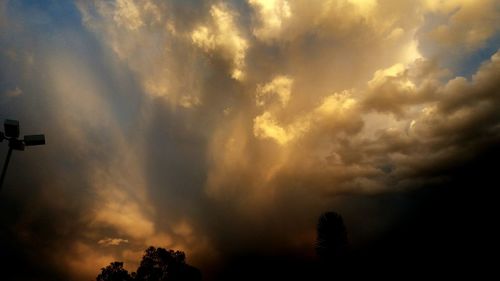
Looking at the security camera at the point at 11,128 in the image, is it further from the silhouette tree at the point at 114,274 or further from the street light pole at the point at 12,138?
the silhouette tree at the point at 114,274

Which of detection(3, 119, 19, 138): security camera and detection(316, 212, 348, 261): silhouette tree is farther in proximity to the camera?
detection(316, 212, 348, 261): silhouette tree

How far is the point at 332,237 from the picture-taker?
6944cm

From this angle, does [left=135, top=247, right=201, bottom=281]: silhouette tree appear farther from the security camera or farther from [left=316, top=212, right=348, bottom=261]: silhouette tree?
the security camera

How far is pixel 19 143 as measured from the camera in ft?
43.5

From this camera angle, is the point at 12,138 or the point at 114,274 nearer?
the point at 12,138

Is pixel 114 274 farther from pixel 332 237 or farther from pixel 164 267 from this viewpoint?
pixel 332 237

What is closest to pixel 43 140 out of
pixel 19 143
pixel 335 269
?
pixel 19 143

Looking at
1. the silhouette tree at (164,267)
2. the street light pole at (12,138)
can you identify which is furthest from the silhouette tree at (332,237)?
the street light pole at (12,138)

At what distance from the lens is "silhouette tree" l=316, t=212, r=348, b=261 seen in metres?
67.4

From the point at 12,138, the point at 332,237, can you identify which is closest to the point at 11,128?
the point at 12,138

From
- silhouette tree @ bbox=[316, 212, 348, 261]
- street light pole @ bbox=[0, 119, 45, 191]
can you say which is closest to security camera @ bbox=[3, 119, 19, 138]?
street light pole @ bbox=[0, 119, 45, 191]

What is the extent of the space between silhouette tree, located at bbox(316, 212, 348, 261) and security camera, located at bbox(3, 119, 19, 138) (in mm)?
64125

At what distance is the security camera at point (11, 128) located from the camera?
12805 millimetres

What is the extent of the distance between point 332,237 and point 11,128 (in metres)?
66.7
